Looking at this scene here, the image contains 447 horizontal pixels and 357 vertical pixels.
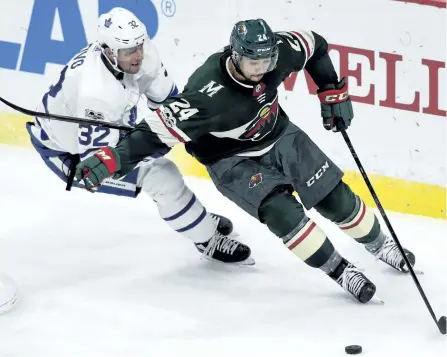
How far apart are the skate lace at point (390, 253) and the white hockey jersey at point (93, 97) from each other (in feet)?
3.43

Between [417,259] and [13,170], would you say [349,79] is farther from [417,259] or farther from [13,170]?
[13,170]

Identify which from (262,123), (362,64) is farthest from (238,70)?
(362,64)

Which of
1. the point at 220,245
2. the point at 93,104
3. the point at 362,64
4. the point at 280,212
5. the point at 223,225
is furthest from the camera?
the point at 362,64

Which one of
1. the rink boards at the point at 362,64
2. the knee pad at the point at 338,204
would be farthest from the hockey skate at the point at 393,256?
the rink boards at the point at 362,64

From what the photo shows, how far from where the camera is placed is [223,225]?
520 centimetres

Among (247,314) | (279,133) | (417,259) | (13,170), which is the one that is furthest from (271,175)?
(13,170)

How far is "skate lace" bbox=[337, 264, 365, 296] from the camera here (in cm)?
450

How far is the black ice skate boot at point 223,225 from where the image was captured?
204 inches

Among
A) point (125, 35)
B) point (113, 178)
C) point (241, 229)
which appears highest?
point (125, 35)

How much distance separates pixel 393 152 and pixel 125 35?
57.7 inches

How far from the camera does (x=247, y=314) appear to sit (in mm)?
4520

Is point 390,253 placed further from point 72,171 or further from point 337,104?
point 72,171

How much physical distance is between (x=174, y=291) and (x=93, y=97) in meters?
0.81

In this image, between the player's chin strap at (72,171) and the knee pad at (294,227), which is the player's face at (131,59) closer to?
the player's chin strap at (72,171)
